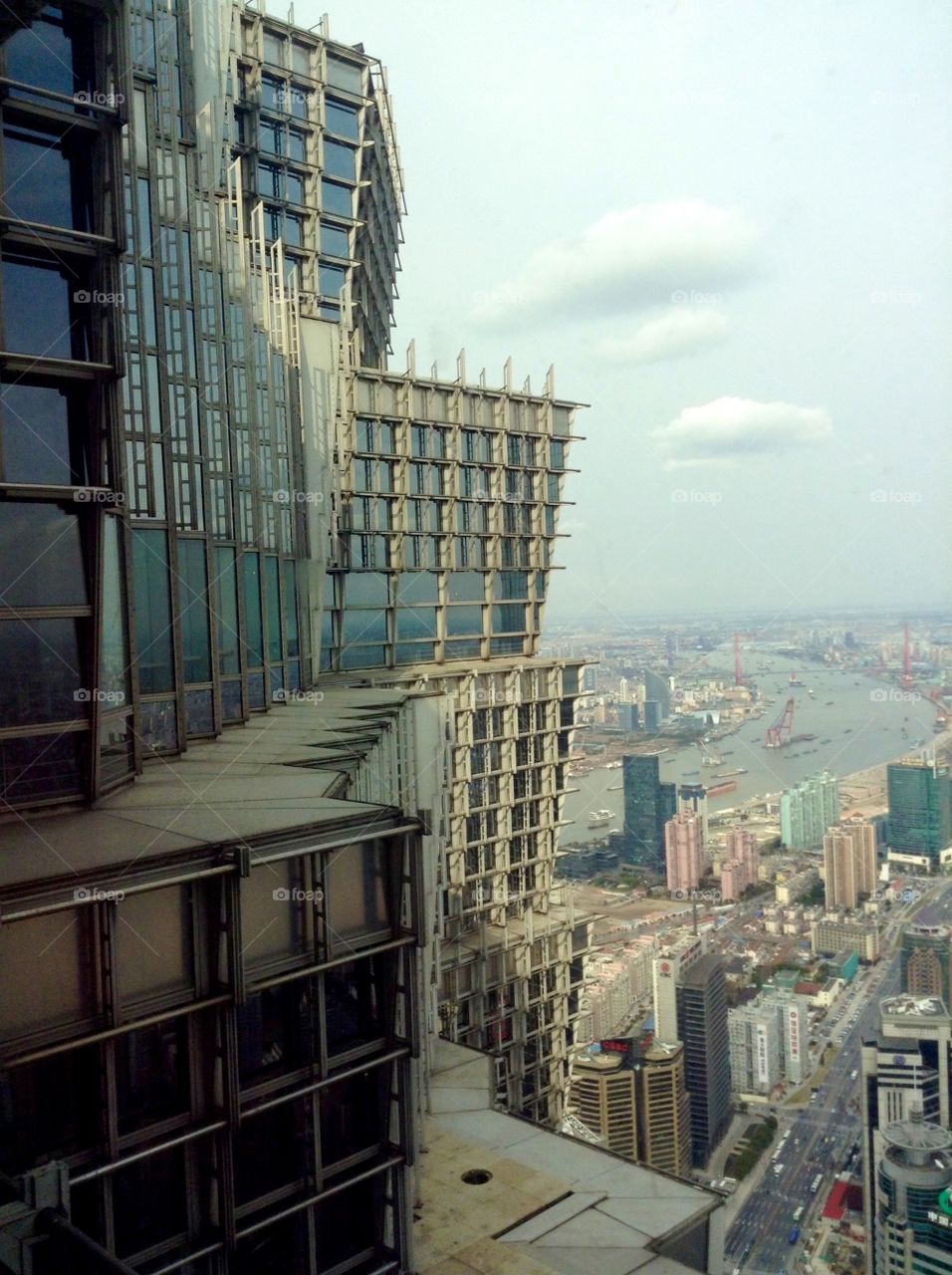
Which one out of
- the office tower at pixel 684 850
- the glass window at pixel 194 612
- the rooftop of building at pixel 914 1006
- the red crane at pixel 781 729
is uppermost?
the glass window at pixel 194 612

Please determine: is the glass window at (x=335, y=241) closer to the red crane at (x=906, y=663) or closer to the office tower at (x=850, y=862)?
the red crane at (x=906, y=663)

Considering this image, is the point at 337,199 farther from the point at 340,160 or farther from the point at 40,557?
the point at 40,557

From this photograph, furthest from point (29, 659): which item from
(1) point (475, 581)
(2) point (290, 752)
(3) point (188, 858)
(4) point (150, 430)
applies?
(1) point (475, 581)

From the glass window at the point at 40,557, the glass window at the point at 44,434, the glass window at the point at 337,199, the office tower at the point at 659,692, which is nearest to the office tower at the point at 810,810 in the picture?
the office tower at the point at 659,692

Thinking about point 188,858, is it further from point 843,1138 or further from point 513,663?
point 843,1138

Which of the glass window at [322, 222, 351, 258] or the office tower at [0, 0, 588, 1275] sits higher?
the glass window at [322, 222, 351, 258]

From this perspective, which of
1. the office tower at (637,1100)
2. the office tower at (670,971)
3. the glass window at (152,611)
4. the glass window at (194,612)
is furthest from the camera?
the office tower at (637,1100)

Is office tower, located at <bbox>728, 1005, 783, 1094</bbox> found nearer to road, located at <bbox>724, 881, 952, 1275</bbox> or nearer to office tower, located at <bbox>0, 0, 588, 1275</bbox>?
road, located at <bbox>724, 881, 952, 1275</bbox>

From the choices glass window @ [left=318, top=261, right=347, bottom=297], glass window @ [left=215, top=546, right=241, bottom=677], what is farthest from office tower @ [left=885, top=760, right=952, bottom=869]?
glass window @ [left=318, top=261, right=347, bottom=297]
